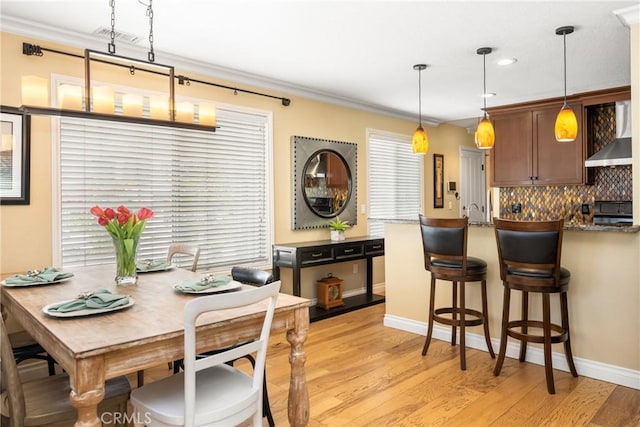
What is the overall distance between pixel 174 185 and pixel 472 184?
5.74 metres

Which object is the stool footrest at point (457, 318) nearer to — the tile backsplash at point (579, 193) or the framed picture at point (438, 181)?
the tile backsplash at point (579, 193)

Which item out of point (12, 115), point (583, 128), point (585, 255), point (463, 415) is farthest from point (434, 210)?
point (12, 115)

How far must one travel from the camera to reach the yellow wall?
312 centimetres

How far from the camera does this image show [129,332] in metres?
1.58

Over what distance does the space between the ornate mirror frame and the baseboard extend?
60.5 inches

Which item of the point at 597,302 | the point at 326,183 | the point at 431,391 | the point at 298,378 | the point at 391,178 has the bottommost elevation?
the point at 431,391

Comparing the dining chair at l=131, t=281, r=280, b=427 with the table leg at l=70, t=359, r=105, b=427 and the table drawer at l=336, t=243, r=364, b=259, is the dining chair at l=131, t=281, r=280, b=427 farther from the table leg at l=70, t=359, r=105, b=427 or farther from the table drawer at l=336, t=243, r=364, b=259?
the table drawer at l=336, t=243, r=364, b=259

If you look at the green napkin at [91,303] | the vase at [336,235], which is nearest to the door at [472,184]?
the vase at [336,235]

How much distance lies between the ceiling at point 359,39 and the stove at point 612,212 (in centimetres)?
134

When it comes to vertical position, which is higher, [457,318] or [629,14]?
[629,14]

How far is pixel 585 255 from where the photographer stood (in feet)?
10.0

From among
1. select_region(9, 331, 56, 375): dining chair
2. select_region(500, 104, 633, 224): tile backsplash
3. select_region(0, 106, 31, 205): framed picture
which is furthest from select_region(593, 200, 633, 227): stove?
select_region(0, 106, 31, 205): framed picture

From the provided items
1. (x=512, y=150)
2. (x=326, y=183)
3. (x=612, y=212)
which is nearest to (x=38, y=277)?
(x=326, y=183)

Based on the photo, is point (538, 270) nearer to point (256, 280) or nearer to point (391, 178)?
point (256, 280)
